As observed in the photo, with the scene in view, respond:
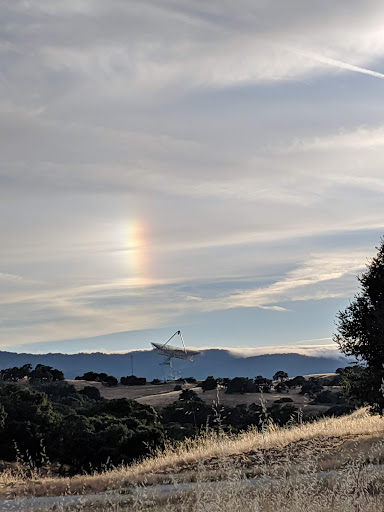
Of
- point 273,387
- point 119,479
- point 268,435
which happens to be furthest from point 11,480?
point 273,387

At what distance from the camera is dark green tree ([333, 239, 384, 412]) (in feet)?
77.3

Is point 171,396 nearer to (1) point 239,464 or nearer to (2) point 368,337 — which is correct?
(2) point 368,337

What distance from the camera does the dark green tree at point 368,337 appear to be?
2356cm

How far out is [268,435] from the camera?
67.0 ft

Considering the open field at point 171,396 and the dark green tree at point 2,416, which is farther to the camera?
the open field at point 171,396

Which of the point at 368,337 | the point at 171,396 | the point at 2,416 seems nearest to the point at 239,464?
the point at 368,337

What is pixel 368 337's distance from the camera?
24.2m

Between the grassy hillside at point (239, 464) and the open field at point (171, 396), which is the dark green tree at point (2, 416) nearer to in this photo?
the grassy hillside at point (239, 464)

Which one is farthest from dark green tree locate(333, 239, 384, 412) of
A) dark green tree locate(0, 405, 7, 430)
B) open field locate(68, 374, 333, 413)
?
open field locate(68, 374, 333, 413)

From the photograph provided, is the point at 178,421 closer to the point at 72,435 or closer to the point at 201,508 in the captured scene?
the point at 72,435

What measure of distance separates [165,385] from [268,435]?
73923 mm

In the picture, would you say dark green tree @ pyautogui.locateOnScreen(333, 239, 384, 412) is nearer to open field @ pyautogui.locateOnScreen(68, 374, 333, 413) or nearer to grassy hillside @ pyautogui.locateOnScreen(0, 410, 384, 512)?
grassy hillside @ pyautogui.locateOnScreen(0, 410, 384, 512)

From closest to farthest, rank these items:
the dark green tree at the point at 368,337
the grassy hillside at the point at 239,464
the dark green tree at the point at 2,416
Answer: the grassy hillside at the point at 239,464
the dark green tree at the point at 368,337
the dark green tree at the point at 2,416

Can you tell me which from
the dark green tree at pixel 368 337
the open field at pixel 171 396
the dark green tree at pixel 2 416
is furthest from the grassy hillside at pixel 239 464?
the open field at pixel 171 396
